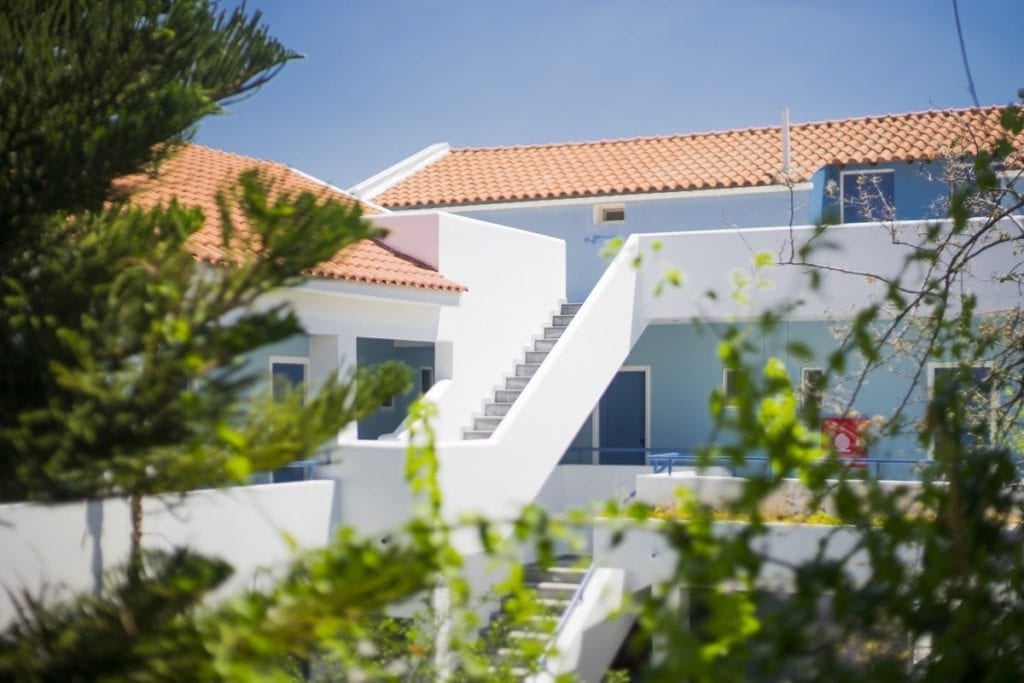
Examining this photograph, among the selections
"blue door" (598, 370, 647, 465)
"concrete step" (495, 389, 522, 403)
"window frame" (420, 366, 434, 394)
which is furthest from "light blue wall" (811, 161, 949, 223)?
"concrete step" (495, 389, 522, 403)

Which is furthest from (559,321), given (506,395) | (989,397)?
(989,397)

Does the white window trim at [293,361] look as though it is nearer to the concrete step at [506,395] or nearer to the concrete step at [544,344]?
the concrete step at [506,395]

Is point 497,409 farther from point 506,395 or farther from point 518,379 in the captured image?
point 518,379

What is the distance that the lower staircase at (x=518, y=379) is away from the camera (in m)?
17.0

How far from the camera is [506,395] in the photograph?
58.5 feet

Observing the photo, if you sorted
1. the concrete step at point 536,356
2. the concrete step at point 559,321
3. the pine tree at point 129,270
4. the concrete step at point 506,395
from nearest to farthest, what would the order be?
the pine tree at point 129,270 < the concrete step at point 506,395 < the concrete step at point 536,356 < the concrete step at point 559,321

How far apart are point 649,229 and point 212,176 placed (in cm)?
920

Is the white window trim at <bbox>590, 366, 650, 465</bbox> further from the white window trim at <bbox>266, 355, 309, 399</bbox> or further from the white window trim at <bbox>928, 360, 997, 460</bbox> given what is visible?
the white window trim at <bbox>266, 355, 309, 399</bbox>

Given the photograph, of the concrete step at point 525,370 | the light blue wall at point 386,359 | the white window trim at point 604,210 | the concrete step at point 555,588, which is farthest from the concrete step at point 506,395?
the white window trim at point 604,210

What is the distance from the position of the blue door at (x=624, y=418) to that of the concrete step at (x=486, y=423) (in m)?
4.93

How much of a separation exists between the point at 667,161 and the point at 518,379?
8.27m

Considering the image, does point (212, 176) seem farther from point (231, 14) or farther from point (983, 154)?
point (983, 154)

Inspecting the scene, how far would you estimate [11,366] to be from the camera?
6.41 m

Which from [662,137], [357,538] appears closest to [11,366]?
[357,538]
